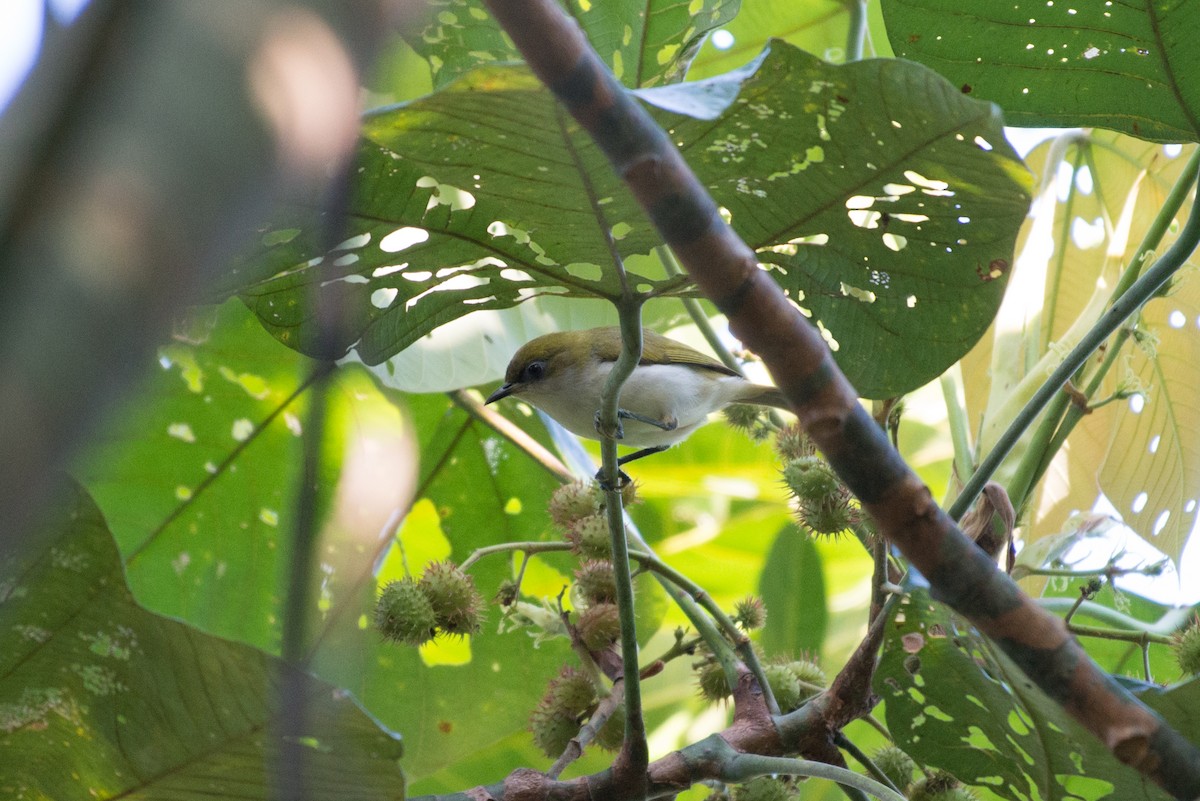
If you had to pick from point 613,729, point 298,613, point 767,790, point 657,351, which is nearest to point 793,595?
point 657,351

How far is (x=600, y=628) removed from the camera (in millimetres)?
1788

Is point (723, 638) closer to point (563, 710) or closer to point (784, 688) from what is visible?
point (784, 688)

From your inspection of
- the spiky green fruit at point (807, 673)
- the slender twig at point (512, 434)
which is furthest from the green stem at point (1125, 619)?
the slender twig at point (512, 434)

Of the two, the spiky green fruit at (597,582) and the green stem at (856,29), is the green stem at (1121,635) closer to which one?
the spiky green fruit at (597,582)

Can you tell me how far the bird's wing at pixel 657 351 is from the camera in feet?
9.25

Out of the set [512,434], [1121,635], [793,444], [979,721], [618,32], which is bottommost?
[979,721]

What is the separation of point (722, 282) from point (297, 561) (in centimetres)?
40

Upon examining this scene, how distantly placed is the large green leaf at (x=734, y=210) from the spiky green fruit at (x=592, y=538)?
0.46 meters

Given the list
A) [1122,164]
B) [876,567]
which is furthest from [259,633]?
[1122,164]

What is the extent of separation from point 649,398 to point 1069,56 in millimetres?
1383

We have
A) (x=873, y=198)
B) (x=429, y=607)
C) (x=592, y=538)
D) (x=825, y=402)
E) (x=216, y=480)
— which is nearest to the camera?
(x=825, y=402)

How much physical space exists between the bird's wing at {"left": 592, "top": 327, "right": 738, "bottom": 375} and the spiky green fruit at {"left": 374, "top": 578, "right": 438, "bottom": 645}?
1170 millimetres

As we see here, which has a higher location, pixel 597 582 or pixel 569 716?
pixel 597 582

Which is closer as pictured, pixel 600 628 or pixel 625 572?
pixel 625 572
